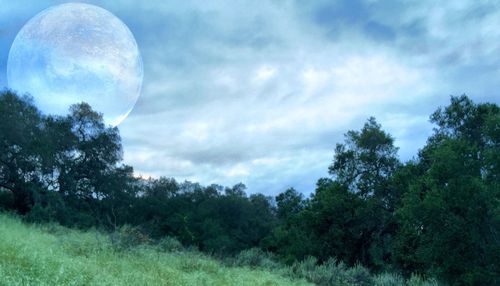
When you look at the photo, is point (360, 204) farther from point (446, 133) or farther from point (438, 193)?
point (438, 193)

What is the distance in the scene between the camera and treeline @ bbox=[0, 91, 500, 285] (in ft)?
74.5

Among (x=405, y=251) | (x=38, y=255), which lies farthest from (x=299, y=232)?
(x=38, y=255)

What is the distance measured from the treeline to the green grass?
4221mm

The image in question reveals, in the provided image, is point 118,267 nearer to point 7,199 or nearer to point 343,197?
point 343,197

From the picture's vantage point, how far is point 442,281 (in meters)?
23.0

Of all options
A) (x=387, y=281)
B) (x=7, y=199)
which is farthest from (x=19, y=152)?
(x=387, y=281)

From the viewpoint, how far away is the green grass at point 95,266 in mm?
9703

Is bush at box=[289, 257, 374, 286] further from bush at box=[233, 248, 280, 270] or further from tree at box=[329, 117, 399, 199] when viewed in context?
tree at box=[329, 117, 399, 199]

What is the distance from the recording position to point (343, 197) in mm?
37875

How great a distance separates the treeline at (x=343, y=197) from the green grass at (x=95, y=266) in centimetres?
422

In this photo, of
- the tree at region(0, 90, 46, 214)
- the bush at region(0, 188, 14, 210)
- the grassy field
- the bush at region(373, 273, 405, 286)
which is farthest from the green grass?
the bush at region(0, 188, 14, 210)

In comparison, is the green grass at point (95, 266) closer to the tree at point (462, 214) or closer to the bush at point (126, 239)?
the bush at point (126, 239)

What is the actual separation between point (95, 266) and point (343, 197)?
28.3 metres

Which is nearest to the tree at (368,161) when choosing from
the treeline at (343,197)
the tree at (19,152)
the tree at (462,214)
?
the treeline at (343,197)
